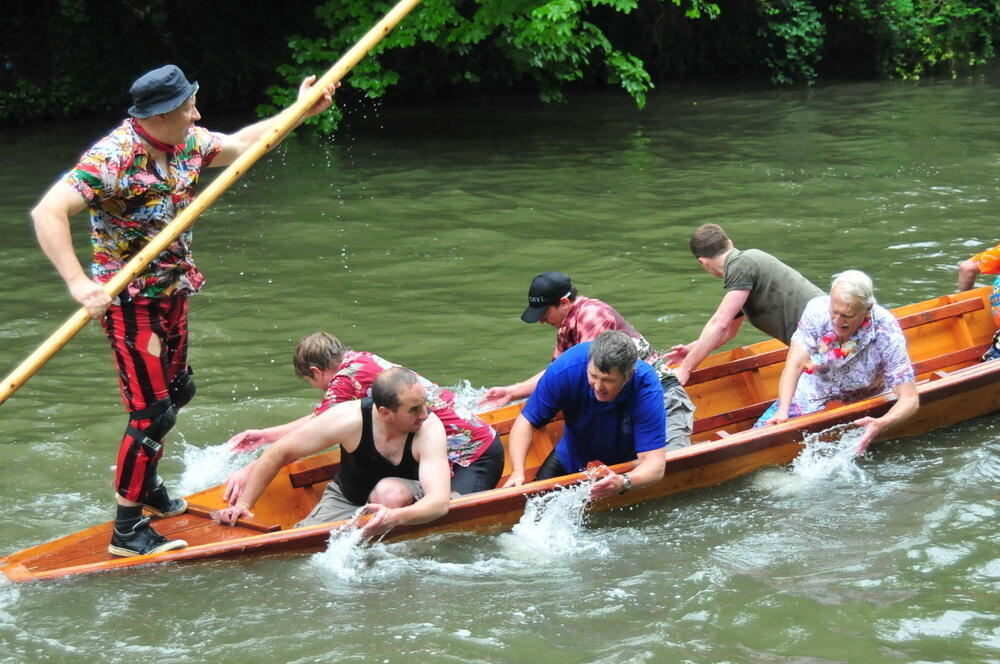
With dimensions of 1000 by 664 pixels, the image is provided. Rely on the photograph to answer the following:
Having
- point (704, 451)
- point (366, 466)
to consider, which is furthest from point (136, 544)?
point (704, 451)

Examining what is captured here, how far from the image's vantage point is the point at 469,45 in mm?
17562

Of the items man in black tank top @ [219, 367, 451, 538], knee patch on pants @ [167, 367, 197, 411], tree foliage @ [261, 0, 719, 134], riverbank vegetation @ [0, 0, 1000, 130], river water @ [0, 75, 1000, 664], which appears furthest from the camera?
riverbank vegetation @ [0, 0, 1000, 130]

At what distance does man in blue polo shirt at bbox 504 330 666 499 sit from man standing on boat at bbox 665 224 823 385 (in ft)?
3.96

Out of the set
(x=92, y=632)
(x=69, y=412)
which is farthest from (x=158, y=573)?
(x=69, y=412)

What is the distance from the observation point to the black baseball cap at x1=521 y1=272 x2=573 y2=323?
6.14 m

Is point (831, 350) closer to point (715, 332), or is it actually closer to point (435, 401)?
point (715, 332)

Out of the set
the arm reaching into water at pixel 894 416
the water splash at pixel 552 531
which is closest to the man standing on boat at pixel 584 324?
the water splash at pixel 552 531

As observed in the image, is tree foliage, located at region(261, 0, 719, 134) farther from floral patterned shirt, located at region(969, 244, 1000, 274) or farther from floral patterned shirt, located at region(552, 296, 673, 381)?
floral patterned shirt, located at region(552, 296, 673, 381)

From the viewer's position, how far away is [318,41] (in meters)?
16.2

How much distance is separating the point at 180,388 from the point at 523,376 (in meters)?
3.20

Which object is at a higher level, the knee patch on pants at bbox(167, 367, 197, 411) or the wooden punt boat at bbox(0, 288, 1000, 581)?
the knee patch on pants at bbox(167, 367, 197, 411)

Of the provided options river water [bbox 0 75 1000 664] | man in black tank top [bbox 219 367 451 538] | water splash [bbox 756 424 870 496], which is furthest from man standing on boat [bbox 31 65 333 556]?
water splash [bbox 756 424 870 496]

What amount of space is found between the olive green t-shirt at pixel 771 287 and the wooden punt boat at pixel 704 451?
402mm

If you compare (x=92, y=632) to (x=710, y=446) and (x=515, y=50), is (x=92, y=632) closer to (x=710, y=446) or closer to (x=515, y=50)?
(x=710, y=446)
